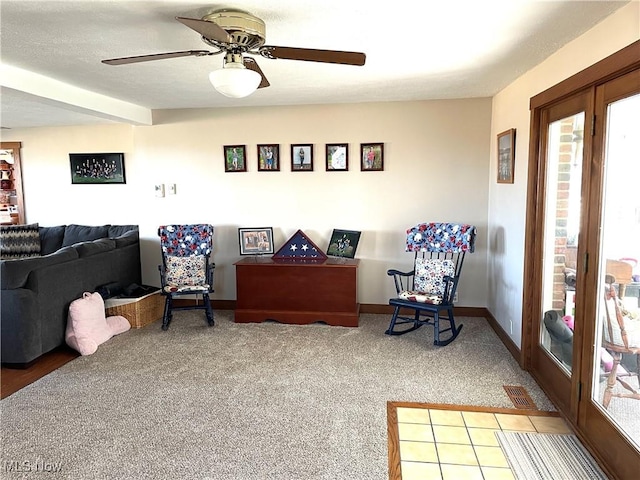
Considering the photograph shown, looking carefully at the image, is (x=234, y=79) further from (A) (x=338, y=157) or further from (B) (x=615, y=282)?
(A) (x=338, y=157)

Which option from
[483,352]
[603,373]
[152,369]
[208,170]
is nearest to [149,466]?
[152,369]

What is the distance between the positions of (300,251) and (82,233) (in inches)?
109

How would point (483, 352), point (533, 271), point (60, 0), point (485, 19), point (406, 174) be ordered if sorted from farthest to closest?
point (406, 174), point (483, 352), point (533, 271), point (485, 19), point (60, 0)

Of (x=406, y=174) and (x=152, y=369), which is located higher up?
(x=406, y=174)

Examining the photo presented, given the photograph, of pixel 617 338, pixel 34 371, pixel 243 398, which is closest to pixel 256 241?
pixel 243 398

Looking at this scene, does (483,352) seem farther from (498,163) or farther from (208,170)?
(208,170)

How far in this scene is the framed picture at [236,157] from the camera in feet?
15.8

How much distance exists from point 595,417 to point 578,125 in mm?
1606

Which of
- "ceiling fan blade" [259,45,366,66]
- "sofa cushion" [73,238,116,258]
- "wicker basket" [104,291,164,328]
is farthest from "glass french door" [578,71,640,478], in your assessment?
"sofa cushion" [73,238,116,258]

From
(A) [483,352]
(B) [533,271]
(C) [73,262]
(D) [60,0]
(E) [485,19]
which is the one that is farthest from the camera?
(C) [73,262]

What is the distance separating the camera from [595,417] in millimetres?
2297

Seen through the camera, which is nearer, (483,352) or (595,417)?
(595,417)

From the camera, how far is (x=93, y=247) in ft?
14.1

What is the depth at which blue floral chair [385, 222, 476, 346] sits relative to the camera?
Answer: 13.0 ft
